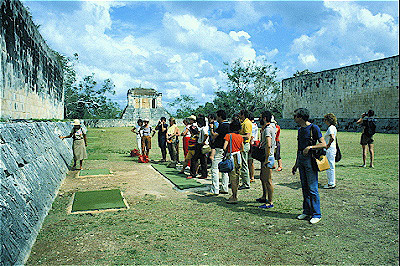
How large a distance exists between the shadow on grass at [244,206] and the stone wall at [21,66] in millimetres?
5522

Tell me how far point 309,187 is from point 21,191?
13.7 ft

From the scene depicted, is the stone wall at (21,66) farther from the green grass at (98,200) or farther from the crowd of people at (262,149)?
the crowd of people at (262,149)

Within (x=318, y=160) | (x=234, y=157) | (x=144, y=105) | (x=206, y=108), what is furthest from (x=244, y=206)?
(x=206, y=108)

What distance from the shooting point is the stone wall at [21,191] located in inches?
131

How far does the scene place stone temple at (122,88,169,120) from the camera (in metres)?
60.5

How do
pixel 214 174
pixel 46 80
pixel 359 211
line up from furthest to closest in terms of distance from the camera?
pixel 46 80, pixel 214 174, pixel 359 211

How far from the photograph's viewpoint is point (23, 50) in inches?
373

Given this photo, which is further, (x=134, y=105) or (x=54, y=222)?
(x=134, y=105)

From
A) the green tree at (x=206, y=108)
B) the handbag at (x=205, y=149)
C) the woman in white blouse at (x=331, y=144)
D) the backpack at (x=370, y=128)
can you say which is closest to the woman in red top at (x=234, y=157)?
the handbag at (x=205, y=149)

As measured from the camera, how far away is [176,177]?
27.3 feet

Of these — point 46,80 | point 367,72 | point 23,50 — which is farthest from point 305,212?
point 367,72

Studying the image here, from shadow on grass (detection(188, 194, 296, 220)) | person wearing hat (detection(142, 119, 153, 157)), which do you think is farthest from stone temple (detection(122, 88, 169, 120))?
shadow on grass (detection(188, 194, 296, 220))

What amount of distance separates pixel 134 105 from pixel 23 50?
52594 millimetres

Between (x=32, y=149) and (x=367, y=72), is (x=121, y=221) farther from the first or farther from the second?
(x=367, y=72)
